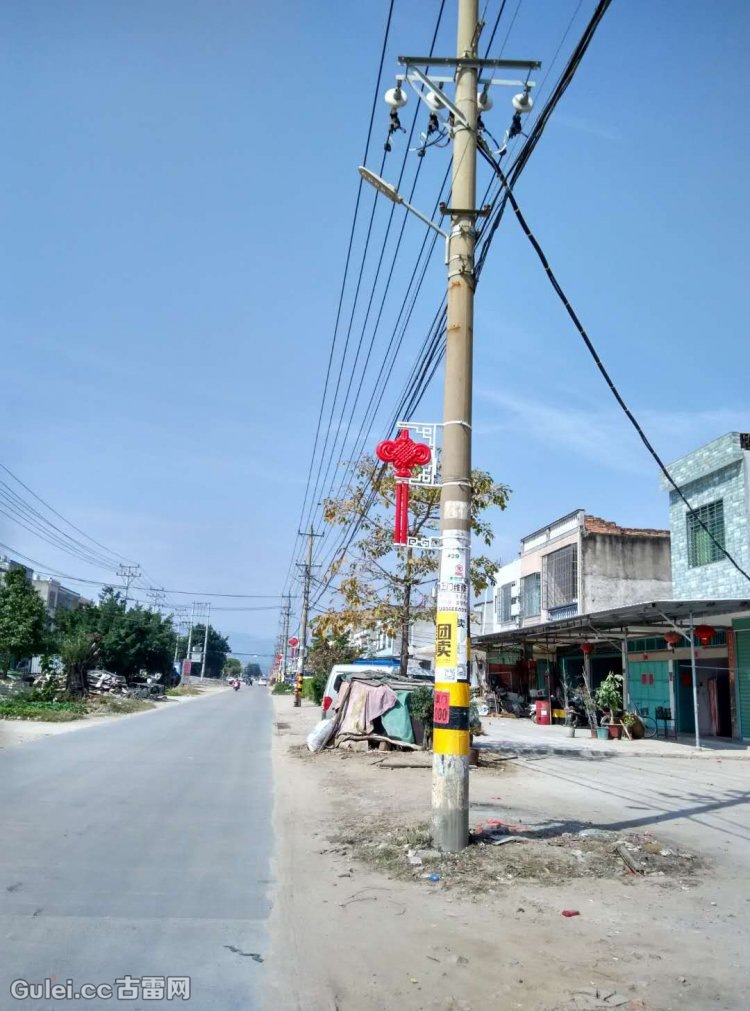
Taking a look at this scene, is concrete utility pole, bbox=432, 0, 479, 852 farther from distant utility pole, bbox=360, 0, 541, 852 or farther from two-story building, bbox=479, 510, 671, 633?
two-story building, bbox=479, 510, 671, 633

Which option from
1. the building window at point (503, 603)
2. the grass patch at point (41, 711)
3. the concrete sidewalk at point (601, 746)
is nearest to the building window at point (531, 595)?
the building window at point (503, 603)

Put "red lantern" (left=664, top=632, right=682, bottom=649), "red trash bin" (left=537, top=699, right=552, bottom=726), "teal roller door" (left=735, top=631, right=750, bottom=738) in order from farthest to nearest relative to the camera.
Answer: "red trash bin" (left=537, top=699, right=552, bottom=726) < "red lantern" (left=664, top=632, right=682, bottom=649) < "teal roller door" (left=735, top=631, right=750, bottom=738)

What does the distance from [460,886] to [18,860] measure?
399cm

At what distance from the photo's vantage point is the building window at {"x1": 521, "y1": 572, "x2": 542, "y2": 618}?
40719 millimetres

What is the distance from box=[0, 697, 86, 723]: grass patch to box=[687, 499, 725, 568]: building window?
69.4 ft

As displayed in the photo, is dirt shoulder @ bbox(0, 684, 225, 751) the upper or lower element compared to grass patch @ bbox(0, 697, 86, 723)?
lower

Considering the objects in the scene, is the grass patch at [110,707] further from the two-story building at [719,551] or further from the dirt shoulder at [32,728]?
the two-story building at [719,551]

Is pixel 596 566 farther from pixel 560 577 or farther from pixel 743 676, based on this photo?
pixel 743 676

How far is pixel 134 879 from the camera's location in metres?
6.64

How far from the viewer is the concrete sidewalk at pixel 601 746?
→ 1916cm

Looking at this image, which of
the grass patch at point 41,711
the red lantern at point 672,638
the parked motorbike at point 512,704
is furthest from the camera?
the parked motorbike at point 512,704

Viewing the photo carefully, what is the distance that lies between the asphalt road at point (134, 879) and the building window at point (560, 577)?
82.7 feet

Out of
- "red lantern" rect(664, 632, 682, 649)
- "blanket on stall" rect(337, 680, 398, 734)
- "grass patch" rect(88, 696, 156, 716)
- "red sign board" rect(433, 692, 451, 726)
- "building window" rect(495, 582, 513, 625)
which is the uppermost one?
"building window" rect(495, 582, 513, 625)

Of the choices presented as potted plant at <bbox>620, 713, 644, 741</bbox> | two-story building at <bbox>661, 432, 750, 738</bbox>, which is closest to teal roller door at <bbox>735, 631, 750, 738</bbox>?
two-story building at <bbox>661, 432, 750, 738</bbox>
